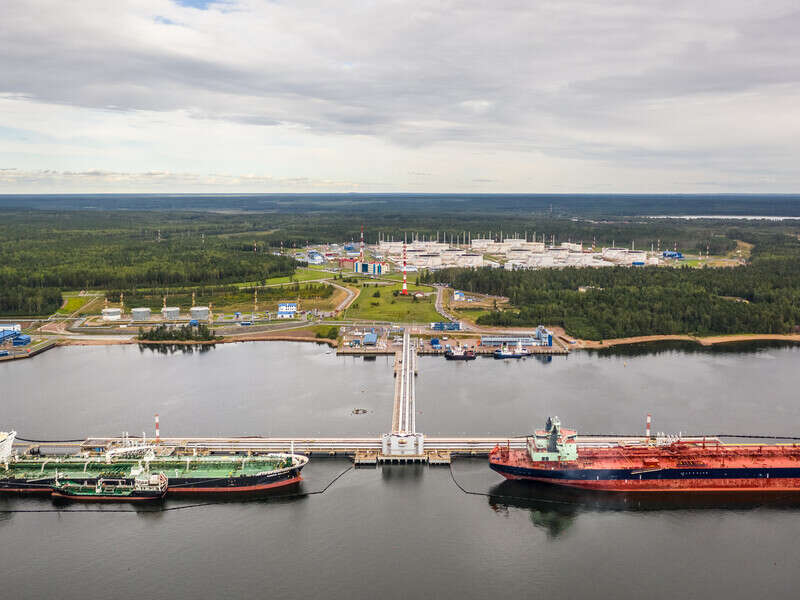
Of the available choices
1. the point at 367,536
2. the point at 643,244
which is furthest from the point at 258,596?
the point at 643,244

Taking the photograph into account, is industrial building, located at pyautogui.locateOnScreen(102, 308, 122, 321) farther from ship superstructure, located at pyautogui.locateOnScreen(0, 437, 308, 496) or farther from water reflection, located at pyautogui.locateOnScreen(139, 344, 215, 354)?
ship superstructure, located at pyautogui.locateOnScreen(0, 437, 308, 496)

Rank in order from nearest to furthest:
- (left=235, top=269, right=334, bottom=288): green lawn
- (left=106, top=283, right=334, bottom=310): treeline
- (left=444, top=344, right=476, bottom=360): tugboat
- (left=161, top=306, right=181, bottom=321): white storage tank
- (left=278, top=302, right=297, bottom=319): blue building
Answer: (left=444, top=344, right=476, bottom=360): tugboat, (left=161, top=306, right=181, bottom=321): white storage tank, (left=278, top=302, right=297, bottom=319): blue building, (left=106, top=283, right=334, bottom=310): treeline, (left=235, top=269, right=334, bottom=288): green lawn

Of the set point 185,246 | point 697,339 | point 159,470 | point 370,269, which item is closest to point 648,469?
point 159,470

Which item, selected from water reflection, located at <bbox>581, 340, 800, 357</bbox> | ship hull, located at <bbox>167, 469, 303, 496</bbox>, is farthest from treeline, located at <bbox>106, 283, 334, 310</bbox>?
ship hull, located at <bbox>167, 469, 303, 496</bbox>

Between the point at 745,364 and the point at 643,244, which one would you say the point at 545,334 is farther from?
the point at 643,244

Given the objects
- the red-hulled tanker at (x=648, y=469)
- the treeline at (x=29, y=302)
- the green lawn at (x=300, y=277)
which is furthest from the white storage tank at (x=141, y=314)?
the red-hulled tanker at (x=648, y=469)

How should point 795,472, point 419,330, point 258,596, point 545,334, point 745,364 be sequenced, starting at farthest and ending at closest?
point 419,330 < point 545,334 < point 745,364 < point 795,472 < point 258,596
